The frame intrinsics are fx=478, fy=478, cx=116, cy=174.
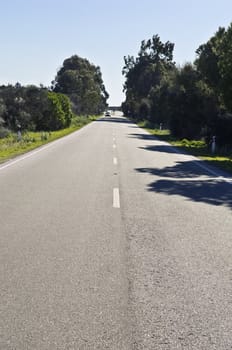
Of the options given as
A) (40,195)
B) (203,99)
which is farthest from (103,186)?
(203,99)

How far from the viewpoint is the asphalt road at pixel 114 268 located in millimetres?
4027

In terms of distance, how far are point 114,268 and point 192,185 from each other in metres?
8.25

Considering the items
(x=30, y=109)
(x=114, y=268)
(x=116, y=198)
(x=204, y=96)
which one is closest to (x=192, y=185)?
(x=116, y=198)

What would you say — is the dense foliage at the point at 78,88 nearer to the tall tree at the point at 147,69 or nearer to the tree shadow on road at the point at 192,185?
the tall tree at the point at 147,69

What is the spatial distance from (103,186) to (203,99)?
95.7 ft

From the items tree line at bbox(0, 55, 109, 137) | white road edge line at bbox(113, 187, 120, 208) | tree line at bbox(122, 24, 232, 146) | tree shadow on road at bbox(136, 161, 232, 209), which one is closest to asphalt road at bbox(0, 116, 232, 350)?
white road edge line at bbox(113, 187, 120, 208)

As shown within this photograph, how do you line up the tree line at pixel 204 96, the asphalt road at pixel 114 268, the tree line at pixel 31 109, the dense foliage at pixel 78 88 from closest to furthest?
the asphalt road at pixel 114 268
the tree line at pixel 204 96
the tree line at pixel 31 109
the dense foliage at pixel 78 88

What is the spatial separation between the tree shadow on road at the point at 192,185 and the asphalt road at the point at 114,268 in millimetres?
126

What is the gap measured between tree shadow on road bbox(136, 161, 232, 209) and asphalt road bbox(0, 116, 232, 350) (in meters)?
0.13

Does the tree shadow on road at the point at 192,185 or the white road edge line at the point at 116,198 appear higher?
the white road edge line at the point at 116,198

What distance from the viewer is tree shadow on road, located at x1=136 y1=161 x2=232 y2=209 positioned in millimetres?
11422

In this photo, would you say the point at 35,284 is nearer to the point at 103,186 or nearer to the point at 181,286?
the point at 181,286

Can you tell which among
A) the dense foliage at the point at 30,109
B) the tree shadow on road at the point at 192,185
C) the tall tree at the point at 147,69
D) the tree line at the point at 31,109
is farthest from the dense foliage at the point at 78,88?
the tree shadow on road at the point at 192,185

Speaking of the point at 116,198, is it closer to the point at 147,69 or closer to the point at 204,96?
the point at 204,96
